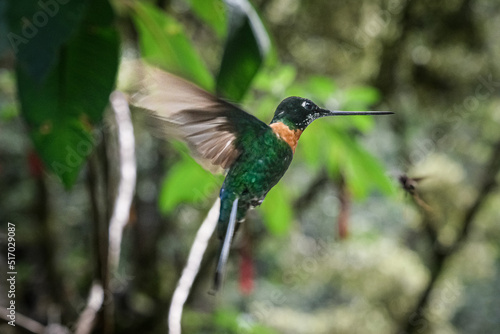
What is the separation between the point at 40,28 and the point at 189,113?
0.15 meters

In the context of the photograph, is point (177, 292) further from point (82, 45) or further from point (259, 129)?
point (82, 45)

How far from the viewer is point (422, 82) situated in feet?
3.31

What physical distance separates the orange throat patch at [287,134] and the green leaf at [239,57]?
0.11 feet

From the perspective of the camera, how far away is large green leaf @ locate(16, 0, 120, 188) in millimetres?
242

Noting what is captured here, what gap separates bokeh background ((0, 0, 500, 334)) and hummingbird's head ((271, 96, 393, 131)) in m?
0.02

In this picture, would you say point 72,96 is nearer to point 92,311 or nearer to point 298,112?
point 298,112

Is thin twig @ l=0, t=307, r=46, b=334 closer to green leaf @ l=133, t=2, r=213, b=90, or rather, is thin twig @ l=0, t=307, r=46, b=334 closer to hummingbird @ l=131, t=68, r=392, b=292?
green leaf @ l=133, t=2, r=213, b=90

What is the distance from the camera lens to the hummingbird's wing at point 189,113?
97 mm

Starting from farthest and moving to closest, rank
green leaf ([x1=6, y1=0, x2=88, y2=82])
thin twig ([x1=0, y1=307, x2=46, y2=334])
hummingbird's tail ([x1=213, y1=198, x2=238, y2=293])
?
thin twig ([x1=0, y1=307, x2=46, y2=334]) < green leaf ([x1=6, y1=0, x2=88, y2=82]) < hummingbird's tail ([x1=213, y1=198, x2=238, y2=293])

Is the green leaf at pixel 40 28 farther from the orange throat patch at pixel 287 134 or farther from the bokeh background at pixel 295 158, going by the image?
the orange throat patch at pixel 287 134

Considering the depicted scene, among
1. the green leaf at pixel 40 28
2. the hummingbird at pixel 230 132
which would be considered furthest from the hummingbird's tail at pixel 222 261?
the green leaf at pixel 40 28
